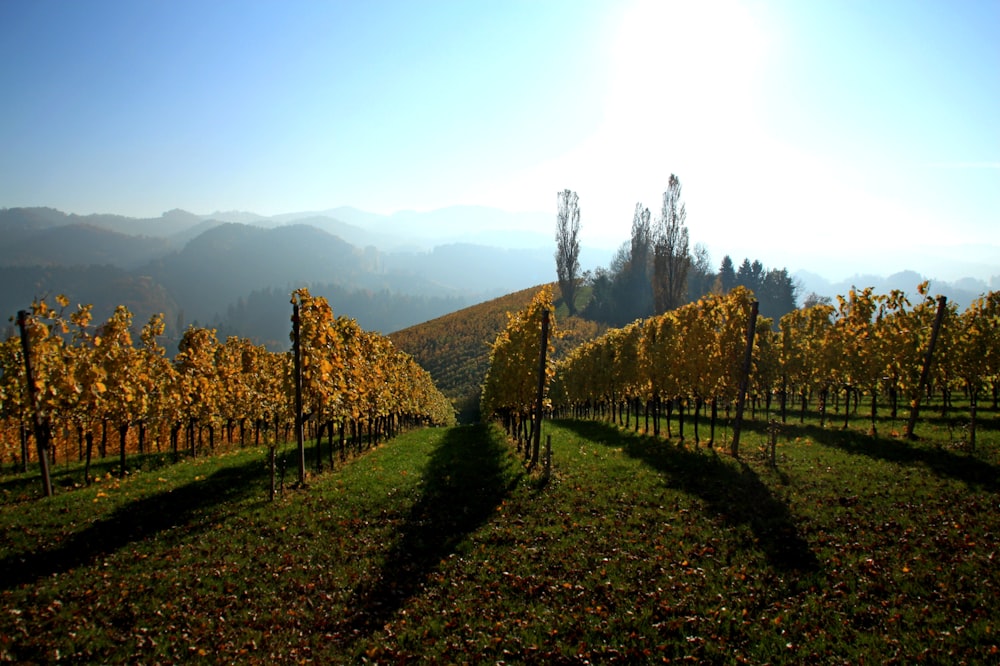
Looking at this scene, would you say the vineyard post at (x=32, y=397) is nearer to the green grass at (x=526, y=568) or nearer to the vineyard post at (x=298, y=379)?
the green grass at (x=526, y=568)

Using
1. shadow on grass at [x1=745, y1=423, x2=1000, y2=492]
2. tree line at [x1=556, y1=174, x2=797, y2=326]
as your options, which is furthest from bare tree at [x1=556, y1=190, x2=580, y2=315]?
shadow on grass at [x1=745, y1=423, x2=1000, y2=492]

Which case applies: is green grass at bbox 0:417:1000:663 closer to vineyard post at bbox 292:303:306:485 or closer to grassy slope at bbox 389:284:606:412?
vineyard post at bbox 292:303:306:485

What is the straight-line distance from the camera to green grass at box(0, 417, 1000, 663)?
9.28 meters

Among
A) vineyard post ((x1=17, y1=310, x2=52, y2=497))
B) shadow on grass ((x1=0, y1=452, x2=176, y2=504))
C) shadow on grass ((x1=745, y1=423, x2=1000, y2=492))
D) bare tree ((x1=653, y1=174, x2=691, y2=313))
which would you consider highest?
bare tree ((x1=653, y1=174, x2=691, y2=313))

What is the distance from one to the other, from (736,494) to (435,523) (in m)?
10.4

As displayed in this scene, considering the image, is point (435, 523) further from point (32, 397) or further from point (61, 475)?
point (61, 475)

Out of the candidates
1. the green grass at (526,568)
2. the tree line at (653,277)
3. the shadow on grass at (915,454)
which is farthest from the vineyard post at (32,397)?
the tree line at (653,277)

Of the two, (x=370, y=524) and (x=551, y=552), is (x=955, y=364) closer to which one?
(x=551, y=552)

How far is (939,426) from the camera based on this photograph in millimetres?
28391

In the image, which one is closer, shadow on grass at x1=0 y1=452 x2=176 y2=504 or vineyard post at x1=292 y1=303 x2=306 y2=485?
vineyard post at x1=292 y1=303 x2=306 y2=485

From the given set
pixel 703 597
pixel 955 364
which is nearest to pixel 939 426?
pixel 955 364

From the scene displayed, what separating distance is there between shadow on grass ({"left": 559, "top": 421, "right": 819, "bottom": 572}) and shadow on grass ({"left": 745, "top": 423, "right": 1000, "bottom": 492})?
6496 millimetres

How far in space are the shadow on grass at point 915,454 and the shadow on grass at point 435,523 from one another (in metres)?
16.0

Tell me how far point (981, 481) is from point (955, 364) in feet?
49.3
